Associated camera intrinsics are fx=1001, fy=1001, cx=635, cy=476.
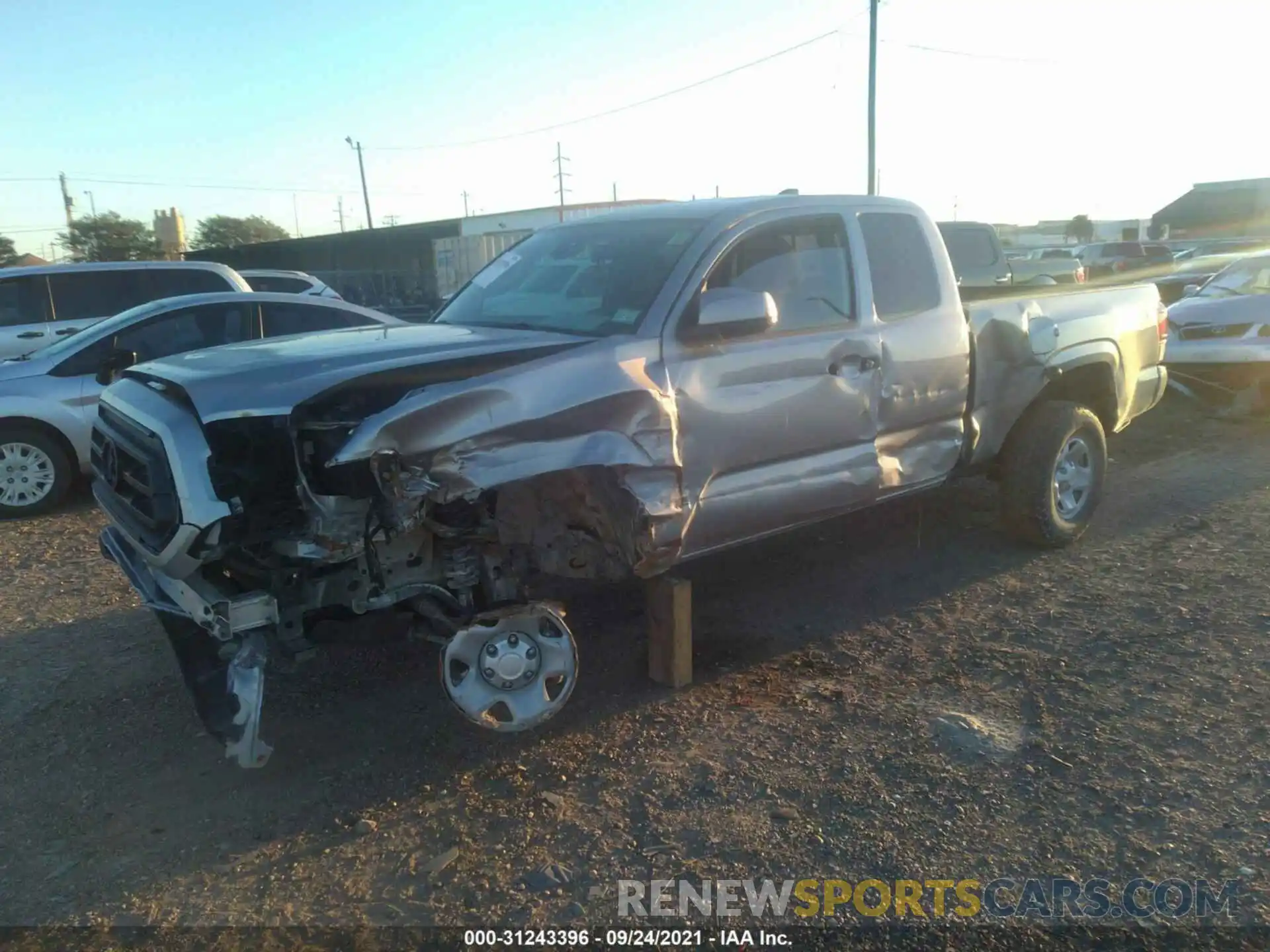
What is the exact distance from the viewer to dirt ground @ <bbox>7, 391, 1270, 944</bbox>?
3.05 meters

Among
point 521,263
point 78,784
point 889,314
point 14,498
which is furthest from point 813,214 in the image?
point 14,498

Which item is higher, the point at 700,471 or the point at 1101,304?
the point at 1101,304

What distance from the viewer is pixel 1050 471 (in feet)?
18.7

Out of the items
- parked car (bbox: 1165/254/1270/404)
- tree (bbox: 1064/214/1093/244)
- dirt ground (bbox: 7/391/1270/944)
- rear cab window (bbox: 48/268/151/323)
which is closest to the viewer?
dirt ground (bbox: 7/391/1270/944)

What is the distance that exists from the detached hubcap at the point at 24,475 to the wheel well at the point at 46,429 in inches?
4.8

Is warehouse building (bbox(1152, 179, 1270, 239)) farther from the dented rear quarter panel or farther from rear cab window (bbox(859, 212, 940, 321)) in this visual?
rear cab window (bbox(859, 212, 940, 321))

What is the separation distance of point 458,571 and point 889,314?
251 centimetres

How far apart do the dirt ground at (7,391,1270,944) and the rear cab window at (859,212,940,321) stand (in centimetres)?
155

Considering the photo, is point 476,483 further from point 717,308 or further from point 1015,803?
point 1015,803

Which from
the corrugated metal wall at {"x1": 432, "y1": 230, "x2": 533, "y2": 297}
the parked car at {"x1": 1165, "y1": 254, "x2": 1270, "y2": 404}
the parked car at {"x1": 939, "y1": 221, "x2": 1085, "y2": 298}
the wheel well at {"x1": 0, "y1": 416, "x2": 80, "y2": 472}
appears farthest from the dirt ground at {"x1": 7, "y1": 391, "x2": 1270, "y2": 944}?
the corrugated metal wall at {"x1": 432, "y1": 230, "x2": 533, "y2": 297}

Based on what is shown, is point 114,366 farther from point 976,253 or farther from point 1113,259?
point 1113,259

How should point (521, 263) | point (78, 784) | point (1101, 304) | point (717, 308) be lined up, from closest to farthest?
point (78, 784) → point (717, 308) → point (521, 263) → point (1101, 304)

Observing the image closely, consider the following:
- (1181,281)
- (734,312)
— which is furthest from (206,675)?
(1181,281)

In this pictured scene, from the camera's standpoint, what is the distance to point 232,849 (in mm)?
3219
